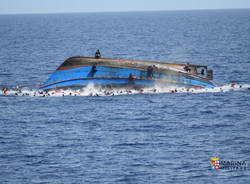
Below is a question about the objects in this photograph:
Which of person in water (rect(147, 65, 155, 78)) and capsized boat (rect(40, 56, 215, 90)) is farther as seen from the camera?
person in water (rect(147, 65, 155, 78))

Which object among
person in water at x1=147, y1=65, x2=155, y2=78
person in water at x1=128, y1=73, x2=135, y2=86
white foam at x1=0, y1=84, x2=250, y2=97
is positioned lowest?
white foam at x1=0, y1=84, x2=250, y2=97

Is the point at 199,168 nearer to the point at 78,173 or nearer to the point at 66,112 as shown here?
the point at 78,173

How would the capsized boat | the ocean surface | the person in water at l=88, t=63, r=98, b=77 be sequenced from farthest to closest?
the capsized boat
the person in water at l=88, t=63, r=98, b=77
the ocean surface

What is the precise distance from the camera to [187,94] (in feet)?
237

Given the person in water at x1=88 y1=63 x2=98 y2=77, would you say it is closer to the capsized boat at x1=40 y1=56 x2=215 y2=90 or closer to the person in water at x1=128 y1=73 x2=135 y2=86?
the capsized boat at x1=40 y1=56 x2=215 y2=90

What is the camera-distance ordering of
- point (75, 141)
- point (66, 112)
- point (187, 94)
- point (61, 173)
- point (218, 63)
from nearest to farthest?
point (61, 173) < point (75, 141) < point (66, 112) < point (187, 94) < point (218, 63)

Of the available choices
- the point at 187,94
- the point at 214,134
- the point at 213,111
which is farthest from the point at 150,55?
the point at 214,134

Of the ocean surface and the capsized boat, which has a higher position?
the capsized boat

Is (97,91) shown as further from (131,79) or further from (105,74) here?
(131,79)

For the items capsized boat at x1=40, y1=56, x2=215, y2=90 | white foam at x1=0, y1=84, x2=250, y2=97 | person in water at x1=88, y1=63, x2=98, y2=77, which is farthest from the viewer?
white foam at x1=0, y1=84, x2=250, y2=97

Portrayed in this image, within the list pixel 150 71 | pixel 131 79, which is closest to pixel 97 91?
pixel 131 79

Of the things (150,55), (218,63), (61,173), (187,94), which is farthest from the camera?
(150,55)

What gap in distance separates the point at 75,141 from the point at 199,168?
14.3 m

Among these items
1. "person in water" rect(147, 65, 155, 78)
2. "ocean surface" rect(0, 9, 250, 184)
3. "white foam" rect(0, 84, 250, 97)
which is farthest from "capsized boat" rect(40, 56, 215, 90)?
"ocean surface" rect(0, 9, 250, 184)
